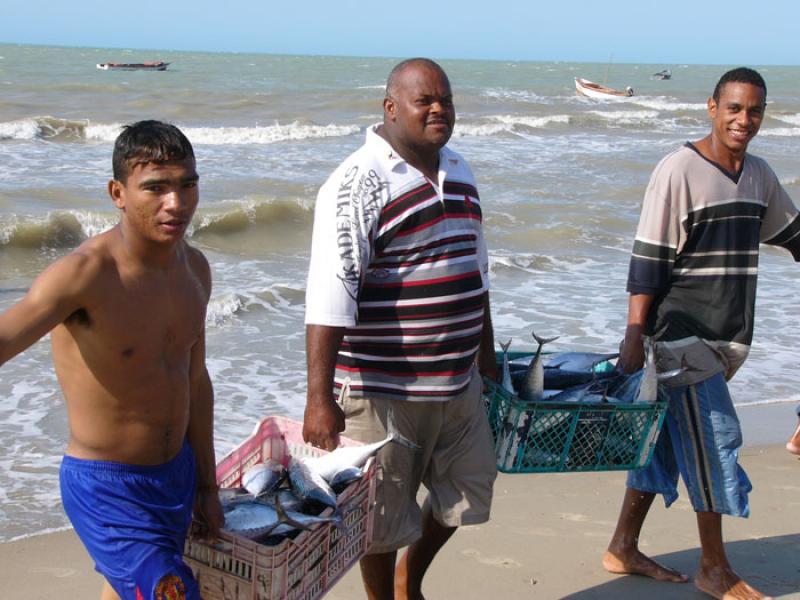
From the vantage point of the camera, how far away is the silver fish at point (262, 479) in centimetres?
301

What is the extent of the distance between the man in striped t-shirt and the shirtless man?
22.9 inches

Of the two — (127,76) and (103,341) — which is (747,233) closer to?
(103,341)

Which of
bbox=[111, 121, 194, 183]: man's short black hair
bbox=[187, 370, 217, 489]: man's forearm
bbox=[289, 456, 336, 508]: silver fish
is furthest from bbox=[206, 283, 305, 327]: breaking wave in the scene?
bbox=[111, 121, 194, 183]: man's short black hair

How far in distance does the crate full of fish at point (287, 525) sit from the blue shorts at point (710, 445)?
1532 millimetres

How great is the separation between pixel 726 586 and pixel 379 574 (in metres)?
1.49

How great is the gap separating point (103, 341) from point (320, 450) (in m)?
0.86

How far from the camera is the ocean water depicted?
7281 mm

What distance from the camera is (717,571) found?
4.27 metres

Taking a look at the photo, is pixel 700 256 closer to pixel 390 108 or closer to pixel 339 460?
pixel 390 108

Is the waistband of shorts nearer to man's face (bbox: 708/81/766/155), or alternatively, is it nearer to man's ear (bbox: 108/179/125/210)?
man's ear (bbox: 108/179/125/210)

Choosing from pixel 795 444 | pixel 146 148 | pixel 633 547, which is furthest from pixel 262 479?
pixel 795 444

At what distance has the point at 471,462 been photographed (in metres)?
3.70

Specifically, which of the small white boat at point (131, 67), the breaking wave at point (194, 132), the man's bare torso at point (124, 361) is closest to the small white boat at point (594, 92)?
the small white boat at point (131, 67)

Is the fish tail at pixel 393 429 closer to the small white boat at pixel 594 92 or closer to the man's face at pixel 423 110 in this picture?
the man's face at pixel 423 110
